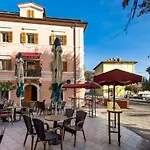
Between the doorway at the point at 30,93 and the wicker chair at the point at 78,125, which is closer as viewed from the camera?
the wicker chair at the point at 78,125

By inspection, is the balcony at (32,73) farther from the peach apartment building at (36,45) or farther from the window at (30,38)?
the window at (30,38)

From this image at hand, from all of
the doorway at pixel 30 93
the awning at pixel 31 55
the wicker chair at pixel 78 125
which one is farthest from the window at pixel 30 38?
the wicker chair at pixel 78 125

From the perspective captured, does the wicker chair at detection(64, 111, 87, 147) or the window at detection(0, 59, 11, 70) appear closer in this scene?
the wicker chair at detection(64, 111, 87, 147)

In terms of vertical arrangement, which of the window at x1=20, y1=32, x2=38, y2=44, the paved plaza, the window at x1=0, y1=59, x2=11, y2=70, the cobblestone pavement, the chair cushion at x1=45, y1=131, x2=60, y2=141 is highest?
the window at x1=20, y1=32, x2=38, y2=44

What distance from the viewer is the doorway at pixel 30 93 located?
18984mm

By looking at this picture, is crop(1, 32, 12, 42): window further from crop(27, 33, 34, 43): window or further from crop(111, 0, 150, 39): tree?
crop(111, 0, 150, 39): tree

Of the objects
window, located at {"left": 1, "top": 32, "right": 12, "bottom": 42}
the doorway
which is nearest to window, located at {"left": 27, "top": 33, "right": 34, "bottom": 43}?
window, located at {"left": 1, "top": 32, "right": 12, "bottom": 42}

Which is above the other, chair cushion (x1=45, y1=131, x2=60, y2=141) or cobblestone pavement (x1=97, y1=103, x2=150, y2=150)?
chair cushion (x1=45, y1=131, x2=60, y2=141)

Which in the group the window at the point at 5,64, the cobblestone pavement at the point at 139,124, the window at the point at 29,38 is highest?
the window at the point at 29,38

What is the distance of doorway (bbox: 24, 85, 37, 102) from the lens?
18984mm

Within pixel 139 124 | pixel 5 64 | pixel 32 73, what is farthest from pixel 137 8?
pixel 5 64

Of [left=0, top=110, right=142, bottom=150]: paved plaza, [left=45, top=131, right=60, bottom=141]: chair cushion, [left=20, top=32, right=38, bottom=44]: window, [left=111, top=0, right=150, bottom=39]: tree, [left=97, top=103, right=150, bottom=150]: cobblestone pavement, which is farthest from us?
[left=20, top=32, right=38, bottom=44]: window

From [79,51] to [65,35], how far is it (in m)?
2.22

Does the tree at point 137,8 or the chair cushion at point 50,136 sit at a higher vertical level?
the tree at point 137,8
